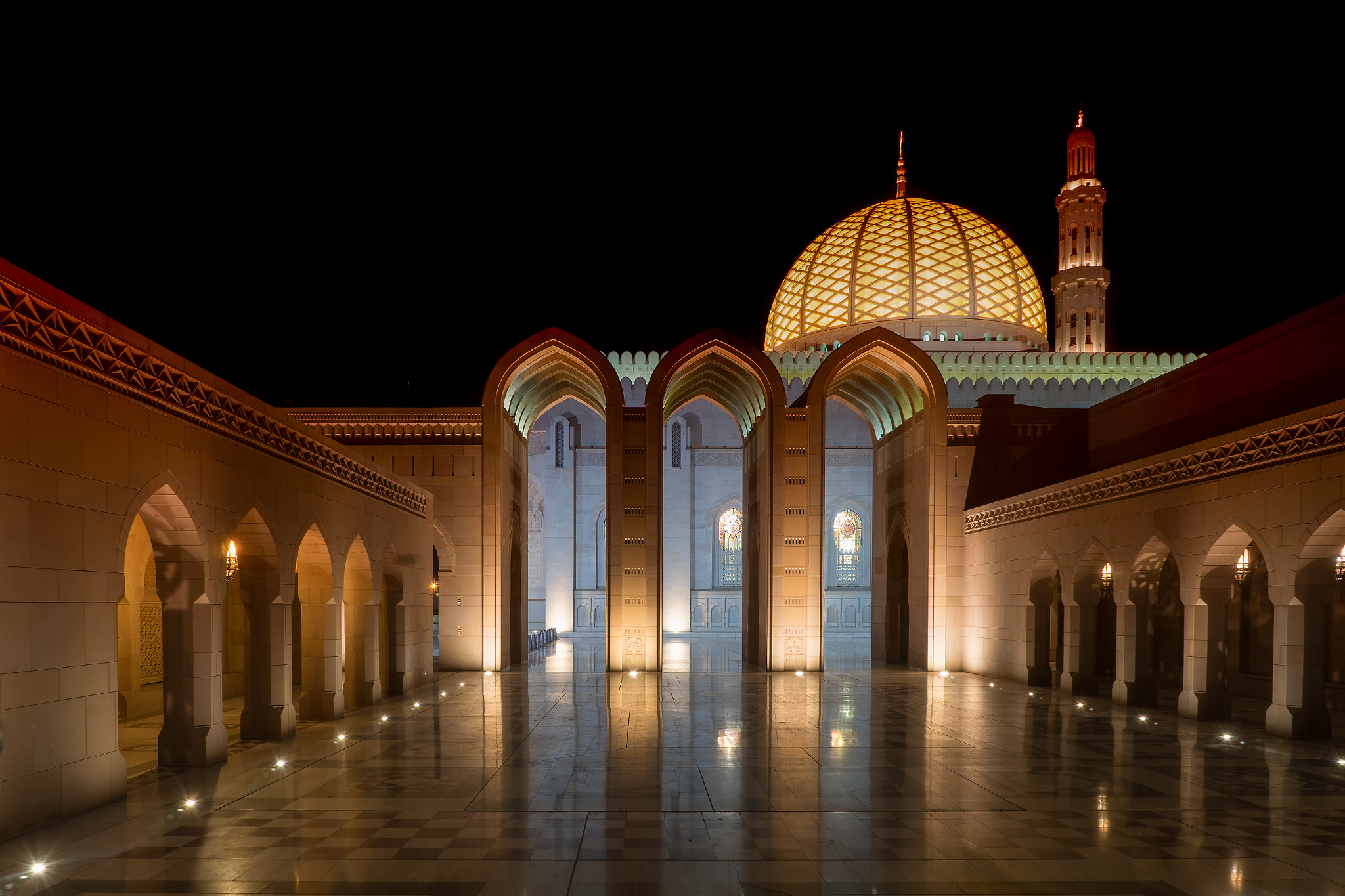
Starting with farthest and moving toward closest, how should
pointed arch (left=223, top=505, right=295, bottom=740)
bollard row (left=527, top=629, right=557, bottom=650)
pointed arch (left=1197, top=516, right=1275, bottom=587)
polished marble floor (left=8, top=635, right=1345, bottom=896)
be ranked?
bollard row (left=527, top=629, right=557, bottom=650) → pointed arch (left=1197, top=516, right=1275, bottom=587) → pointed arch (left=223, top=505, right=295, bottom=740) → polished marble floor (left=8, top=635, right=1345, bottom=896)

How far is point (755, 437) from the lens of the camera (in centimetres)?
2245

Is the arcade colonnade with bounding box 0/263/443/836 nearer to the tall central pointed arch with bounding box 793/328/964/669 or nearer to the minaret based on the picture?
the tall central pointed arch with bounding box 793/328/964/669

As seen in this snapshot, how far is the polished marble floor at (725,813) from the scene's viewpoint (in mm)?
5547

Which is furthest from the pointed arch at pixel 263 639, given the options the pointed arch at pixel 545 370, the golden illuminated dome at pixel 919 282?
the golden illuminated dome at pixel 919 282

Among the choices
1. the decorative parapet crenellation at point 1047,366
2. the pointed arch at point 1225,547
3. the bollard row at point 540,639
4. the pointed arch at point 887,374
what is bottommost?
the bollard row at point 540,639

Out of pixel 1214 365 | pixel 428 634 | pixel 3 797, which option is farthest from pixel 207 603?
pixel 1214 365

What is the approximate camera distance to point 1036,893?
525 cm

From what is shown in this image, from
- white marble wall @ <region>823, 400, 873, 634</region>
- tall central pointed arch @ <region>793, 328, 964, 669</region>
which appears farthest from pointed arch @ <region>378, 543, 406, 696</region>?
white marble wall @ <region>823, 400, 873, 634</region>

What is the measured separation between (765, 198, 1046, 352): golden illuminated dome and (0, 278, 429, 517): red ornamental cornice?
90.9 feet

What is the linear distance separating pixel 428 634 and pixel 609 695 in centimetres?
398

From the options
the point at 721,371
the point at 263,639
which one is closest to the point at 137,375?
the point at 263,639

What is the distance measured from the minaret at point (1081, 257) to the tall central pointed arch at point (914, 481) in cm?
1683

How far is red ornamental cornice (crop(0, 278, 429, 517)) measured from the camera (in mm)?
6375

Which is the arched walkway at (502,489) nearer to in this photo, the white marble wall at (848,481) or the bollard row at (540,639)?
the bollard row at (540,639)
